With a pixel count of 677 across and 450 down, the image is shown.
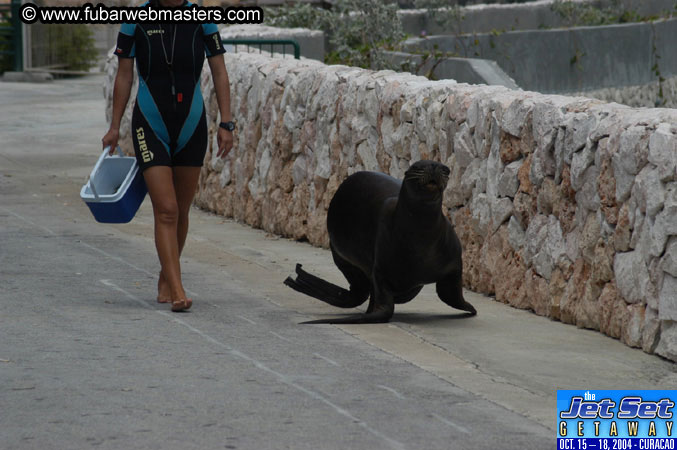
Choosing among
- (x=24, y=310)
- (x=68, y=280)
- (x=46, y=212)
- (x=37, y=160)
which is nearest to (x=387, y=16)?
(x=37, y=160)

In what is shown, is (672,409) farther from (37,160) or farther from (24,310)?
(37,160)

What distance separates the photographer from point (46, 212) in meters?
12.4

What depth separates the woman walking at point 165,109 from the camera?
301 inches

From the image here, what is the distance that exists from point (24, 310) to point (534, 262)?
318 cm

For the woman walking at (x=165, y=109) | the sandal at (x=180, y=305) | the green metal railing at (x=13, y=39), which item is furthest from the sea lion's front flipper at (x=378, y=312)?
the green metal railing at (x=13, y=39)

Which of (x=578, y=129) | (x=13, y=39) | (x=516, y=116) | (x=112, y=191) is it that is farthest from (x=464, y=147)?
(x=13, y=39)

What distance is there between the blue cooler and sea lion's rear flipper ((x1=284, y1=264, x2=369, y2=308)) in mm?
1074

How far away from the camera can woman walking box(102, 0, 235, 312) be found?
7.66 metres

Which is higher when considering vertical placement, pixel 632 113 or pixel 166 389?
pixel 632 113

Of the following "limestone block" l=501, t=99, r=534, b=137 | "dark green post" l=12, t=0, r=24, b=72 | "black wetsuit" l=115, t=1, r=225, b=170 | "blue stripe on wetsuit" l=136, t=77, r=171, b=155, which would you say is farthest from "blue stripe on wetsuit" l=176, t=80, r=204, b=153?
"dark green post" l=12, t=0, r=24, b=72

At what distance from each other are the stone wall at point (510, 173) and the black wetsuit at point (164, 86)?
7.03 ft

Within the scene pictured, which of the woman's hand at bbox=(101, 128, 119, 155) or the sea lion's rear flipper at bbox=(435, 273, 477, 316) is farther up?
the woman's hand at bbox=(101, 128, 119, 155)

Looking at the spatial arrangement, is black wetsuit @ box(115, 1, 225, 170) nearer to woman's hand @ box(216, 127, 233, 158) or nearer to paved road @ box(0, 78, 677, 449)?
woman's hand @ box(216, 127, 233, 158)

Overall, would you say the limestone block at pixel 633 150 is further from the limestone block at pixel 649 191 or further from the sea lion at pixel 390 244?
the sea lion at pixel 390 244
